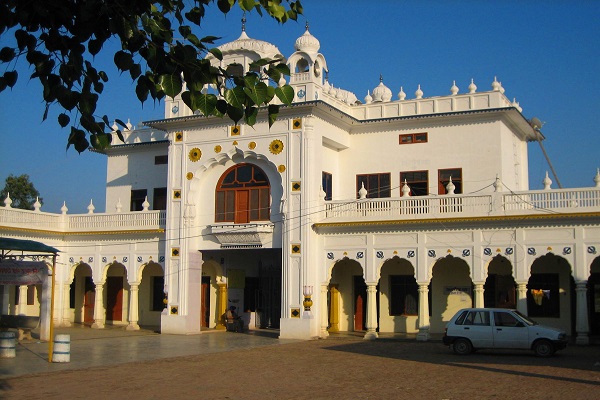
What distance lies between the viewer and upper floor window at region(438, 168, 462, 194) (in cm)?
2808

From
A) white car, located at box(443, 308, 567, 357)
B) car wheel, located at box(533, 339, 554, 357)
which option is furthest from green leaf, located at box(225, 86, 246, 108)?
car wheel, located at box(533, 339, 554, 357)

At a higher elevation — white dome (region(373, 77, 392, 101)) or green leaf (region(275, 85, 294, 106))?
white dome (region(373, 77, 392, 101))

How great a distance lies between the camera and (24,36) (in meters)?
5.90

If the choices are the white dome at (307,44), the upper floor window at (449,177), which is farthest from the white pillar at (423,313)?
the white dome at (307,44)

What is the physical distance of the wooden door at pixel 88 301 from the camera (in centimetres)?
3425

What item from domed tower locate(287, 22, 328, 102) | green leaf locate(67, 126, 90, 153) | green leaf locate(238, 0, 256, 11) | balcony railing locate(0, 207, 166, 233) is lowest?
green leaf locate(67, 126, 90, 153)

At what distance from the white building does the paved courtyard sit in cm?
331

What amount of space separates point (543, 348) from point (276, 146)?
1233 cm

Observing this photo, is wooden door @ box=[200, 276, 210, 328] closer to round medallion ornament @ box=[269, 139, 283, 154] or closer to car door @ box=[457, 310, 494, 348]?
round medallion ornament @ box=[269, 139, 283, 154]

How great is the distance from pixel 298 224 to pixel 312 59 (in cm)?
611

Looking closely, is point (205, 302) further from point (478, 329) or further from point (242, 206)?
point (478, 329)

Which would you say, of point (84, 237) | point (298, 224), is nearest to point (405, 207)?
point (298, 224)

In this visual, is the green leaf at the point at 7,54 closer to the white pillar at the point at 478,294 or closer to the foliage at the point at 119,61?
the foliage at the point at 119,61

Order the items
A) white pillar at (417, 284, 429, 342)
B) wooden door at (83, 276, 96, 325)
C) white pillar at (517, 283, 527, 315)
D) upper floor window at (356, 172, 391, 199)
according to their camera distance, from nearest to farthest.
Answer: white pillar at (517, 283, 527, 315) → white pillar at (417, 284, 429, 342) → upper floor window at (356, 172, 391, 199) → wooden door at (83, 276, 96, 325)
